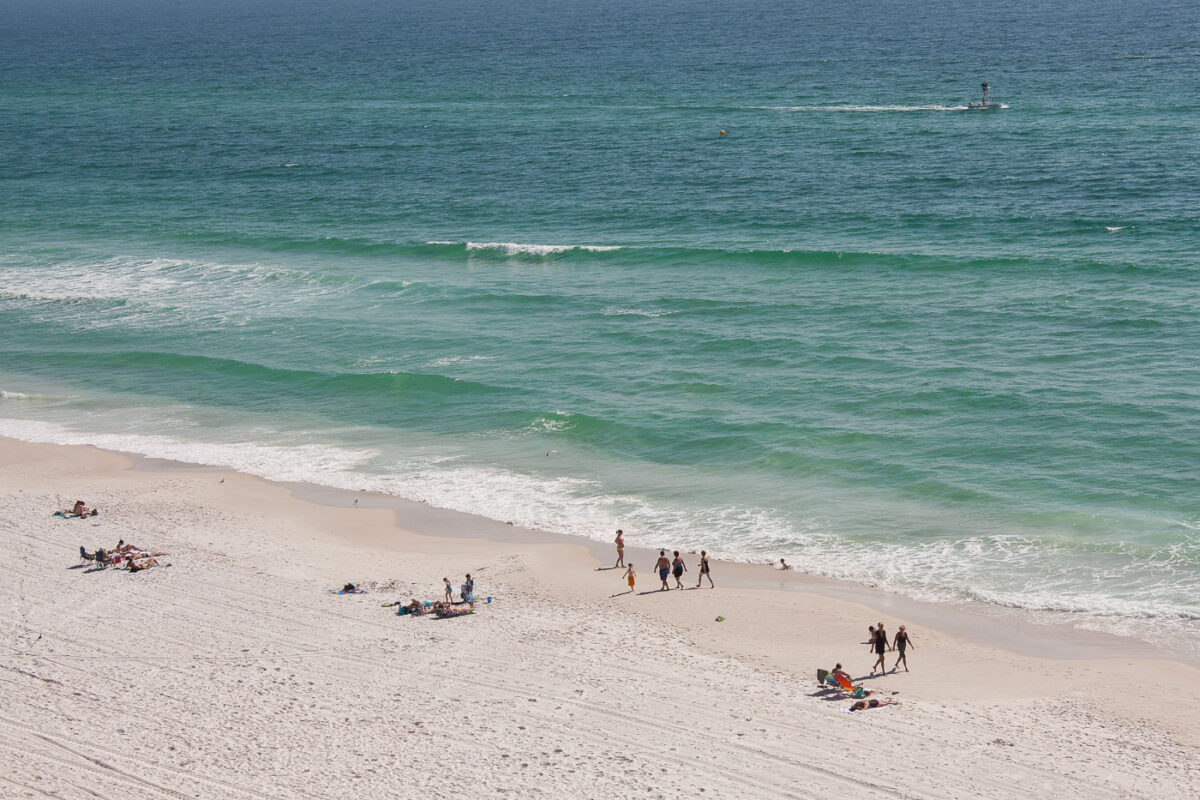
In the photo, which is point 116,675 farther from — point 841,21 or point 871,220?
point 841,21

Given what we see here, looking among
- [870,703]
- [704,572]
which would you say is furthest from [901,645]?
[704,572]

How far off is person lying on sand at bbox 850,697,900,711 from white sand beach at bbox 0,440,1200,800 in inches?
6.3

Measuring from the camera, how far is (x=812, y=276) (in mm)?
55406

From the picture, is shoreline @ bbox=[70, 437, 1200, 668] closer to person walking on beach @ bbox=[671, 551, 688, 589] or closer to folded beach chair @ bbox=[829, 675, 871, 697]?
person walking on beach @ bbox=[671, 551, 688, 589]

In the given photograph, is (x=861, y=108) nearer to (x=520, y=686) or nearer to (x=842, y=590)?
(x=842, y=590)

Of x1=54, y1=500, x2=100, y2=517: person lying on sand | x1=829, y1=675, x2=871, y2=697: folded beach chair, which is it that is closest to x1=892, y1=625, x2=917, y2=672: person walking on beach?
x1=829, y1=675, x2=871, y2=697: folded beach chair

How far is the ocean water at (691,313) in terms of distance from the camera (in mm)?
35531

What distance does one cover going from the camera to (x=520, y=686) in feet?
81.7

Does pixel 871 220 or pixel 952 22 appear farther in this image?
pixel 952 22

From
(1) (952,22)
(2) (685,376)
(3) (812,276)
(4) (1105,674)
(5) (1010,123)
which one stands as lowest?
(4) (1105,674)

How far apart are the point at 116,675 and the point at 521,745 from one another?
31.2 feet

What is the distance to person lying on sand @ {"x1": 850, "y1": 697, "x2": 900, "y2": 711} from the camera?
24.1m

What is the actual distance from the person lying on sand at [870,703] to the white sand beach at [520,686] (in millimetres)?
159

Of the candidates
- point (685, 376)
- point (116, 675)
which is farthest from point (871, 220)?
point (116, 675)
